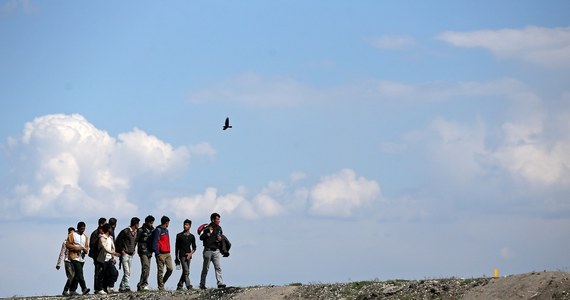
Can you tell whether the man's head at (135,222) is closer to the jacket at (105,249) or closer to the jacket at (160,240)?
the jacket at (105,249)

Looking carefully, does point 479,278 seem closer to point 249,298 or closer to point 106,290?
point 249,298

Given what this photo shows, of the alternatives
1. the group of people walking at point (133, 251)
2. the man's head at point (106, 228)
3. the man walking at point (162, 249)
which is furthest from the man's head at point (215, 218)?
the man's head at point (106, 228)

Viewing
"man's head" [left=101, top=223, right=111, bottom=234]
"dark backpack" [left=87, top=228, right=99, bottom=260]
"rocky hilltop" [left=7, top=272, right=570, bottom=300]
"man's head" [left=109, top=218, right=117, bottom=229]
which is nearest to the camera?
"rocky hilltop" [left=7, top=272, right=570, bottom=300]

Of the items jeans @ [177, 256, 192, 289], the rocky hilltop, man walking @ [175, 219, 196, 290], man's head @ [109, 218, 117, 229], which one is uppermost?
man's head @ [109, 218, 117, 229]

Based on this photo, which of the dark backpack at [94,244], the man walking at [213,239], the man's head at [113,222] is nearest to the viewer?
the man walking at [213,239]

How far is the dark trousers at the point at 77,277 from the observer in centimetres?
3431

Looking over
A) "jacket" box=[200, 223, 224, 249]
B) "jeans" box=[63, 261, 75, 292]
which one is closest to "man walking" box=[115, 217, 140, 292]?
"jeans" box=[63, 261, 75, 292]

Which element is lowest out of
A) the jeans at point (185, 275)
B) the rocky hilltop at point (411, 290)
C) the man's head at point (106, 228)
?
the rocky hilltop at point (411, 290)

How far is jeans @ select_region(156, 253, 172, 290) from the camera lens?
3300 cm

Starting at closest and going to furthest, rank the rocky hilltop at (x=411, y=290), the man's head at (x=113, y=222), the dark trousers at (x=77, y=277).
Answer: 1. the rocky hilltop at (x=411, y=290)
2. the man's head at (x=113, y=222)
3. the dark trousers at (x=77, y=277)

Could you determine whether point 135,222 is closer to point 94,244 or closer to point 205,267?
point 94,244

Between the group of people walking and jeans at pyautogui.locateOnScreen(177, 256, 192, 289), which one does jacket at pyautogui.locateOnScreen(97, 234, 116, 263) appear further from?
jeans at pyautogui.locateOnScreen(177, 256, 192, 289)

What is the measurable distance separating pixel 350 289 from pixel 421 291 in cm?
259

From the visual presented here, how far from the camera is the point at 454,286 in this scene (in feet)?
89.3
